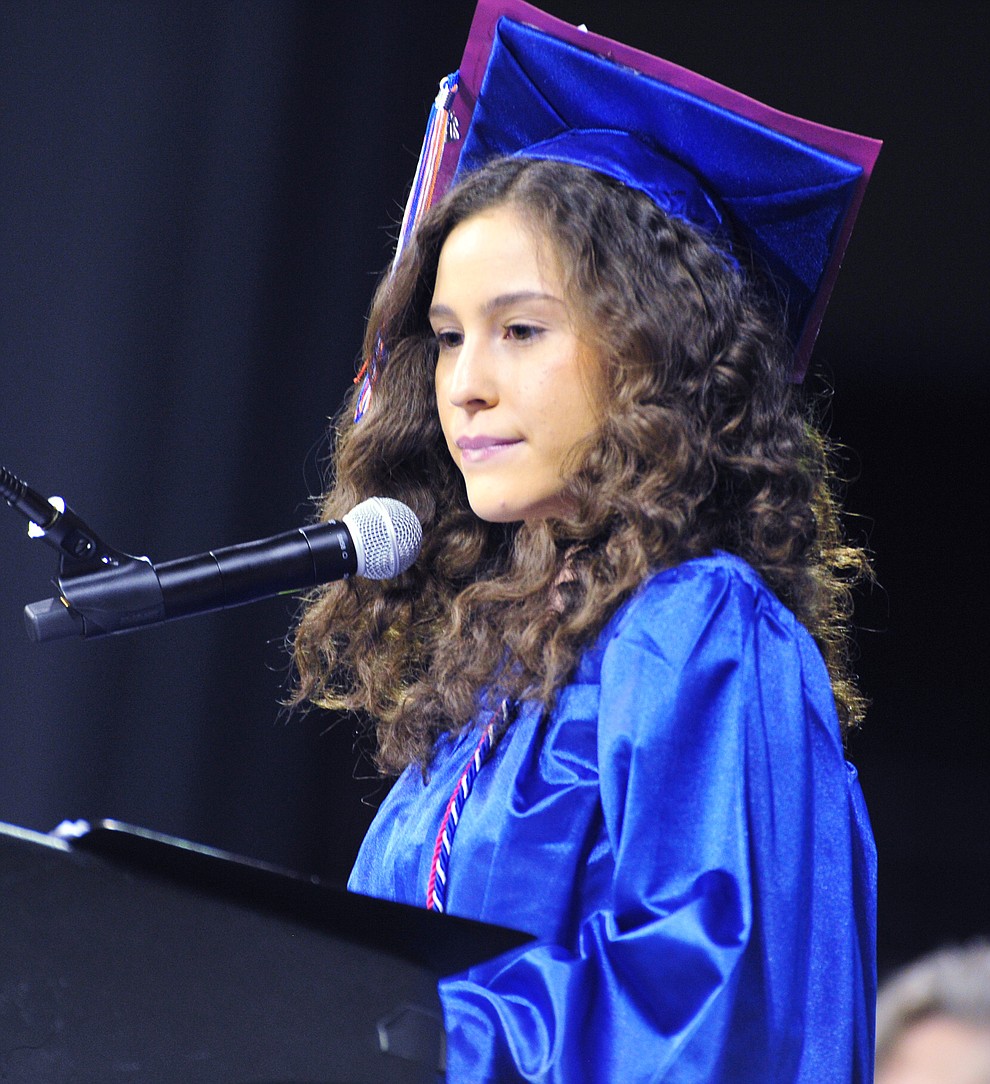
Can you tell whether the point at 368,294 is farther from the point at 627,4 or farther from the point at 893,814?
the point at 893,814

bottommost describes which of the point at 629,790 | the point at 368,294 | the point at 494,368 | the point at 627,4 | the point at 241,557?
the point at 629,790

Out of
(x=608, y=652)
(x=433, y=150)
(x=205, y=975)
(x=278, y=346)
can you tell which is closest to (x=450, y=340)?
(x=433, y=150)

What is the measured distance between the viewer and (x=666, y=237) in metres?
1.35

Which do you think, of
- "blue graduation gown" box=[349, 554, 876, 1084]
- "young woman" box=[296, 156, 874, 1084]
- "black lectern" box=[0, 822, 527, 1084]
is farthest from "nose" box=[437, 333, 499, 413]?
"black lectern" box=[0, 822, 527, 1084]

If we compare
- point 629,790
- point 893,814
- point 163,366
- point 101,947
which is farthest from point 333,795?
point 101,947

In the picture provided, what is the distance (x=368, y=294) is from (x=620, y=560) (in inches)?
56.0

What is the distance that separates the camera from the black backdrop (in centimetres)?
Answer: 216

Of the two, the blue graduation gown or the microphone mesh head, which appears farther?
the microphone mesh head

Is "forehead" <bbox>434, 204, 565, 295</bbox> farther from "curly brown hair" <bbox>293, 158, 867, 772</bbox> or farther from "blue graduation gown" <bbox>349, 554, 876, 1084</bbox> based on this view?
"blue graduation gown" <bbox>349, 554, 876, 1084</bbox>

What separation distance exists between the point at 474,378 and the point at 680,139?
12.4 inches

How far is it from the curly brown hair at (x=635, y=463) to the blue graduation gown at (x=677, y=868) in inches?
3.2

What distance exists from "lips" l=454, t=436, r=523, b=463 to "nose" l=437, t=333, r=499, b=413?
3cm

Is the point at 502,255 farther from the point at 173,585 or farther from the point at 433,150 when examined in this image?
the point at 173,585

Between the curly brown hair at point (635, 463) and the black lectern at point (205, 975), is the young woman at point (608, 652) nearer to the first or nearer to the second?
the curly brown hair at point (635, 463)
